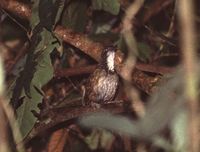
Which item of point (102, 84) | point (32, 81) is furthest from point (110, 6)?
point (32, 81)

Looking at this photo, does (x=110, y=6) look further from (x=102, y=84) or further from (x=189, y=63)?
(x=189, y=63)

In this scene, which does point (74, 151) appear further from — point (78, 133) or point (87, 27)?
point (87, 27)

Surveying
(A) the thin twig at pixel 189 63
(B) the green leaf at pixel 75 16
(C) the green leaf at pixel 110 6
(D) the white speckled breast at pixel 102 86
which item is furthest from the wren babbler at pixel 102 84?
(A) the thin twig at pixel 189 63

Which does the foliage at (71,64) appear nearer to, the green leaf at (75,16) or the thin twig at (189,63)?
the green leaf at (75,16)

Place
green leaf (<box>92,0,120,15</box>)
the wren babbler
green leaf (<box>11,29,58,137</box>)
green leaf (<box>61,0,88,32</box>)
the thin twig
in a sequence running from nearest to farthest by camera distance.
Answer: the thin twig → green leaf (<box>11,29,58,137</box>) → green leaf (<box>92,0,120,15</box>) → the wren babbler → green leaf (<box>61,0,88,32</box>)

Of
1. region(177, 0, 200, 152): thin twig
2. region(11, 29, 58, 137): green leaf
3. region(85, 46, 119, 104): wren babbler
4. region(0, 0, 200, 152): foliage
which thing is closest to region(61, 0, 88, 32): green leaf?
region(0, 0, 200, 152): foliage

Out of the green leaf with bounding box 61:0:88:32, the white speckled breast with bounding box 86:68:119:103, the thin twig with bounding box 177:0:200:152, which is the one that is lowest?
the white speckled breast with bounding box 86:68:119:103

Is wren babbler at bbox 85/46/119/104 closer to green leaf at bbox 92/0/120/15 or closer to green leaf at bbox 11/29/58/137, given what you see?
green leaf at bbox 92/0/120/15
